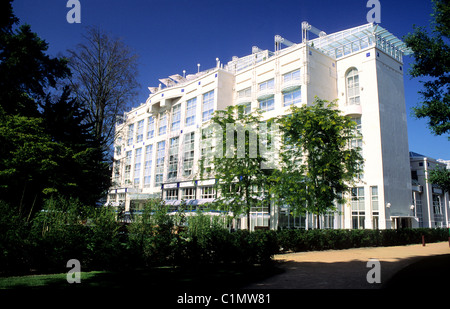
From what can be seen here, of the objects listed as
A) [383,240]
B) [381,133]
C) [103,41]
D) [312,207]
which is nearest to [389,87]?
[381,133]

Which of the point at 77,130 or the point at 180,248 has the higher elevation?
the point at 77,130

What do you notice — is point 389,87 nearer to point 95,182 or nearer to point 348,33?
point 348,33

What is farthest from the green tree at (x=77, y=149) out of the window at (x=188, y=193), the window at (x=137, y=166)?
the window at (x=137, y=166)

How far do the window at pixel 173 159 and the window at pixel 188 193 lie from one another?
3160 mm

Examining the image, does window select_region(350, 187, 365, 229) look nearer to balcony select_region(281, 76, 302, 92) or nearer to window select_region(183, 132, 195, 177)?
balcony select_region(281, 76, 302, 92)

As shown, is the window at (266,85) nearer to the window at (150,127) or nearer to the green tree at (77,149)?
the green tree at (77,149)

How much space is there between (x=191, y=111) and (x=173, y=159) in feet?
25.3

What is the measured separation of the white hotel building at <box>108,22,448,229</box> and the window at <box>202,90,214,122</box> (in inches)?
5.6

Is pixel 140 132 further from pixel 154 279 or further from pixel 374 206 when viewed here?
pixel 154 279

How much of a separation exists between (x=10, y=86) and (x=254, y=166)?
1484cm

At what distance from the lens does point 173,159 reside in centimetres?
4712

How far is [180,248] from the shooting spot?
10648 millimetres

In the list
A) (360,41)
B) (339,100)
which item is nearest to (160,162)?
(339,100)
